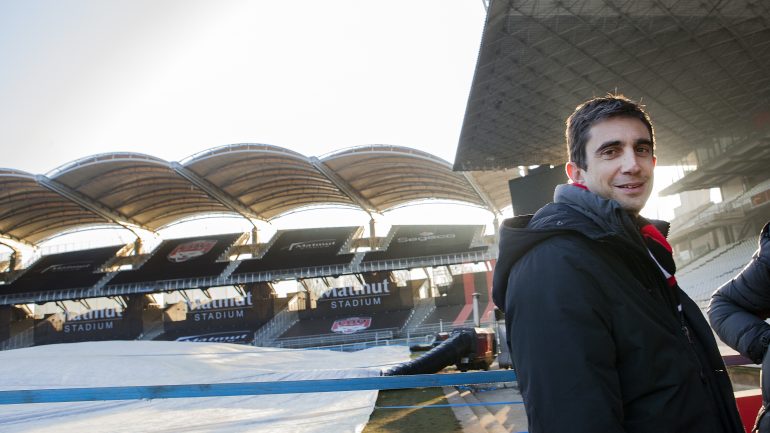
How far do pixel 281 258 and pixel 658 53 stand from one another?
31231 mm

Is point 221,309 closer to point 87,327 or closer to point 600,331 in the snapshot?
point 87,327

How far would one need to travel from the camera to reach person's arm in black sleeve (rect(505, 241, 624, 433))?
116 cm

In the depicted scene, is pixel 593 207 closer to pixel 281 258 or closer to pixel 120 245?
pixel 281 258

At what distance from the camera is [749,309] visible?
2.12 metres

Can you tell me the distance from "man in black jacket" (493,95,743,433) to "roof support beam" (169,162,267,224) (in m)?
33.5

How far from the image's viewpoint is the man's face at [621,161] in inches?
60.3

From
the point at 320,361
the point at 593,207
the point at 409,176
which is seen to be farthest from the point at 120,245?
the point at 593,207

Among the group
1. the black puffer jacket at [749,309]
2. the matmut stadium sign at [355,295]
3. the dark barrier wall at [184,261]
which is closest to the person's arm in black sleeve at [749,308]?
the black puffer jacket at [749,309]

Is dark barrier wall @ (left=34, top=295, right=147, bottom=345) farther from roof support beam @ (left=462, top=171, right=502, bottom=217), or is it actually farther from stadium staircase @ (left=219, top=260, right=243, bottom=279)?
roof support beam @ (left=462, top=171, right=502, bottom=217)

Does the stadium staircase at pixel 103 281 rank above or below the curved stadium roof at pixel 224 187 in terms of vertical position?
below

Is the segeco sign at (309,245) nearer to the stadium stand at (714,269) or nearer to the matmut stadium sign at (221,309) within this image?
the matmut stadium sign at (221,309)

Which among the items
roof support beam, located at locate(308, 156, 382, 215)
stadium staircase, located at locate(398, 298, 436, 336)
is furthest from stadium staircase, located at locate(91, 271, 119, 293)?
stadium staircase, located at locate(398, 298, 436, 336)

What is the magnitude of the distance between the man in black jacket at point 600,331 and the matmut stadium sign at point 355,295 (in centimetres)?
3568

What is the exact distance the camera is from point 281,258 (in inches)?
1586
